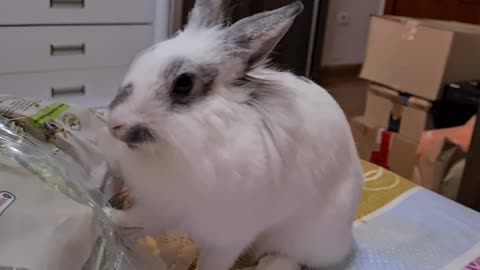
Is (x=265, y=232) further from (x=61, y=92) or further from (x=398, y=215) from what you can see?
(x=61, y=92)

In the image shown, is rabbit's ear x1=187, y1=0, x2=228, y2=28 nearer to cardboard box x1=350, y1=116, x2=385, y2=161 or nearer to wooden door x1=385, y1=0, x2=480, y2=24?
cardboard box x1=350, y1=116, x2=385, y2=161

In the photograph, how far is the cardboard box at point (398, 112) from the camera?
229 cm

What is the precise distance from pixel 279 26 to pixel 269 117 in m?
0.14

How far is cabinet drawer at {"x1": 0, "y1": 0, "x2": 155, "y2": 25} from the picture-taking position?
1.92 meters

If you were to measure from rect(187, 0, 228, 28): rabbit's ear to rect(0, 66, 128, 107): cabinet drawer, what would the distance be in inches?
48.6

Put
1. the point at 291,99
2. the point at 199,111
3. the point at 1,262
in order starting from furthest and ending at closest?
1. the point at 291,99
2. the point at 199,111
3. the point at 1,262

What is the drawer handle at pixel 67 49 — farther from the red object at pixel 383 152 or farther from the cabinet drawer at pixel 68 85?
the red object at pixel 383 152

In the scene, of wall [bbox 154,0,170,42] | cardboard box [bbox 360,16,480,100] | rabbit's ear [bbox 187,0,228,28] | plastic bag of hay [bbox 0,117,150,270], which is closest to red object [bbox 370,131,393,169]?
cardboard box [bbox 360,16,480,100]

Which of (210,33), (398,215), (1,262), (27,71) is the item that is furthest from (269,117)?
(27,71)

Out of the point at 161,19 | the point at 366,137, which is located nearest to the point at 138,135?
the point at 161,19

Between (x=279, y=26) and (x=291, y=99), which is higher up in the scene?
(x=279, y=26)

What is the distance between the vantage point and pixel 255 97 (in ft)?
2.66

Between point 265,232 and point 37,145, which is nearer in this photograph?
point 37,145

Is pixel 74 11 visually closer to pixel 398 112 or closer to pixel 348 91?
pixel 398 112
